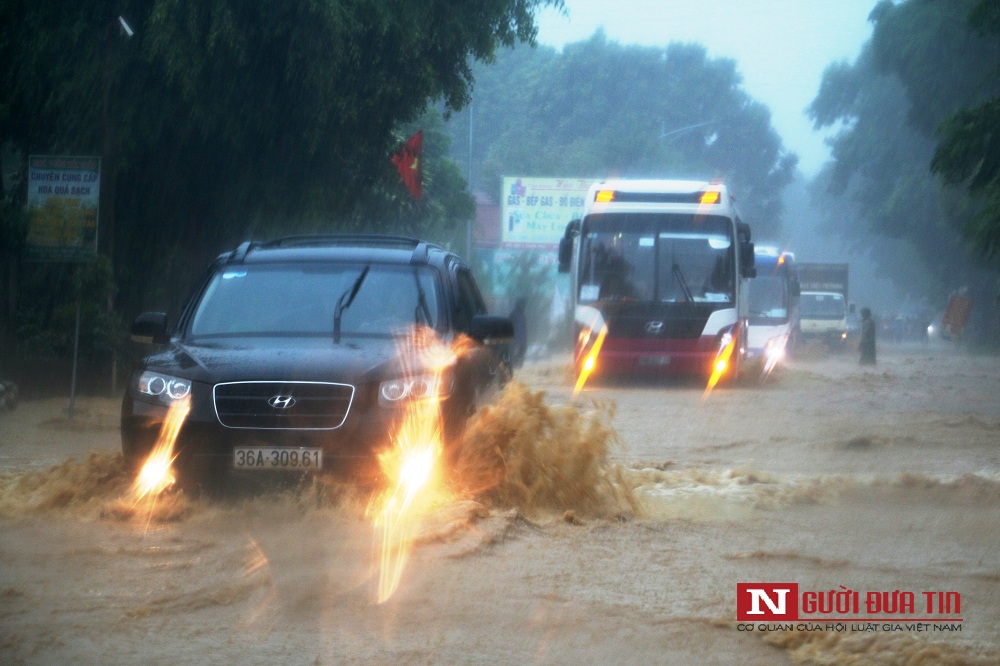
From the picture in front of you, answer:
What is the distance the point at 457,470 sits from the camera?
8312 mm

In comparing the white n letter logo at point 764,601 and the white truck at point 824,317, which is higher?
the white truck at point 824,317

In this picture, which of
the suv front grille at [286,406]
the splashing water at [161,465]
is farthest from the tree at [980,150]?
the splashing water at [161,465]

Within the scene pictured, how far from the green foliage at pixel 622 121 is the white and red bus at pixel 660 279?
3798cm

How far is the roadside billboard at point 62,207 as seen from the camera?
14906mm

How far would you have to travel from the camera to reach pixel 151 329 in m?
9.05

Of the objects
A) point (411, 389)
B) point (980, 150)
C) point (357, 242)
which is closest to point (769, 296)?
point (980, 150)

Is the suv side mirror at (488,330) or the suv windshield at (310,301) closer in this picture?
the suv windshield at (310,301)

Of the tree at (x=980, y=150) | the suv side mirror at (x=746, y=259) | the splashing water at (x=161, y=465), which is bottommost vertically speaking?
the splashing water at (x=161, y=465)

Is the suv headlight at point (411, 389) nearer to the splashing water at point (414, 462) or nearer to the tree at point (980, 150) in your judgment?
the splashing water at point (414, 462)

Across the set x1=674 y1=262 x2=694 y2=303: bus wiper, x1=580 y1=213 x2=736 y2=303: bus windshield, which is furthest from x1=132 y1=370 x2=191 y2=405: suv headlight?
x1=674 y1=262 x2=694 y2=303: bus wiper

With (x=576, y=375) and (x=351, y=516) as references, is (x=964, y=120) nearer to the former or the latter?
(x=576, y=375)

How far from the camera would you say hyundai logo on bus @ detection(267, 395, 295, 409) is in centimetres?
772

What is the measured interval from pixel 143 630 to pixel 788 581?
3.02 m

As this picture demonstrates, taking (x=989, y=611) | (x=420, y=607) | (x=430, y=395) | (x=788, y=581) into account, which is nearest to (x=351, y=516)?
(x=430, y=395)
